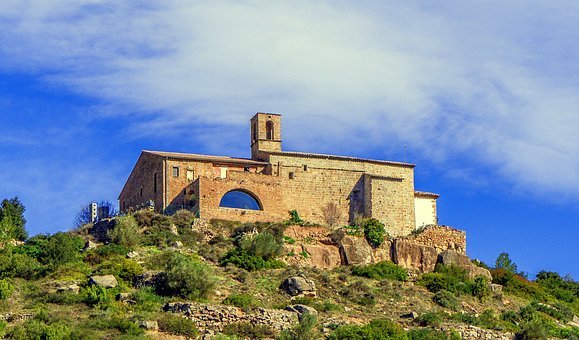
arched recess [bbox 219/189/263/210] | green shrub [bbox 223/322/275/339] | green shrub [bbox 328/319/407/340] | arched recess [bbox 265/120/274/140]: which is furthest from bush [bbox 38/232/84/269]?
arched recess [bbox 265/120/274/140]

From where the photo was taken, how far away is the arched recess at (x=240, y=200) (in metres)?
63.2

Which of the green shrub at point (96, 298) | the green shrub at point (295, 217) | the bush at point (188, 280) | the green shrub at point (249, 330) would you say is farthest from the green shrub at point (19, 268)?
the green shrub at point (295, 217)

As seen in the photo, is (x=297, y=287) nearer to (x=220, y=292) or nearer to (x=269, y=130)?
(x=220, y=292)

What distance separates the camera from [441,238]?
215ft

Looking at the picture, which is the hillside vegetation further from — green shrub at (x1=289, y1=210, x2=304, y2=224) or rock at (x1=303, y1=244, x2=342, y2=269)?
green shrub at (x1=289, y1=210, x2=304, y2=224)

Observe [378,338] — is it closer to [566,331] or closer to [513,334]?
[513,334]

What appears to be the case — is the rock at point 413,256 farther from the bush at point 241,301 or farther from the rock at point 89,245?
the rock at point 89,245

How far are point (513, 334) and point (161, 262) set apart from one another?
17040 millimetres

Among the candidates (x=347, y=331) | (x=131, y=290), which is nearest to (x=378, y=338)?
(x=347, y=331)

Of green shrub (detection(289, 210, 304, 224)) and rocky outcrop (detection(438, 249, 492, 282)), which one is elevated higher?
green shrub (detection(289, 210, 304, 224))

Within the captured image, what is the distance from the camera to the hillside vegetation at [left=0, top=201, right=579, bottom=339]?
1852 inches

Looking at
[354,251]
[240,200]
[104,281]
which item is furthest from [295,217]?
[104,281]

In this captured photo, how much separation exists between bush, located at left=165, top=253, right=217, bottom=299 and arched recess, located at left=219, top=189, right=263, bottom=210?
11.9 metres

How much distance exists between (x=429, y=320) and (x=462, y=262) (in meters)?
12.1
